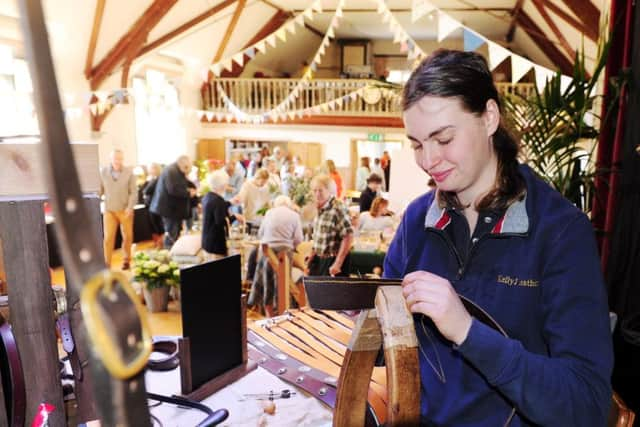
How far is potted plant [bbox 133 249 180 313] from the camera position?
4.93 m

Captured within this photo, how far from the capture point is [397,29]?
19.6ft

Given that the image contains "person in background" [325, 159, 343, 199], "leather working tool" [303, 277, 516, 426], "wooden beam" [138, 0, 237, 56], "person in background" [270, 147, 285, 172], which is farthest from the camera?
"person in background" [270, 147, 285, 172]

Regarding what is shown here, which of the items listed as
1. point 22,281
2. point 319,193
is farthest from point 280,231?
point 22,281

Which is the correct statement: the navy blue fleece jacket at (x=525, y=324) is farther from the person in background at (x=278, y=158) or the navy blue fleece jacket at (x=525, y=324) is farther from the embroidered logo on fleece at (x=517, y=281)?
the person in background at (x=278, y=158)

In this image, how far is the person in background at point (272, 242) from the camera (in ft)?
15.4

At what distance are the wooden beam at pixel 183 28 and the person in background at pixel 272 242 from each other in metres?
6.37

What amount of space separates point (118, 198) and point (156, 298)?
7.73 ft

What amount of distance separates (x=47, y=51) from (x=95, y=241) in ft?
0.30

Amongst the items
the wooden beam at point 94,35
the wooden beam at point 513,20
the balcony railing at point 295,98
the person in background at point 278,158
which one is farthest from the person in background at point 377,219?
the wooden beam at point 513,20

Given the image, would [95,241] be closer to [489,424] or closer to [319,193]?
[489,424]

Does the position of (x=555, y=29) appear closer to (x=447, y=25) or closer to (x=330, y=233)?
(x=447, y=25)

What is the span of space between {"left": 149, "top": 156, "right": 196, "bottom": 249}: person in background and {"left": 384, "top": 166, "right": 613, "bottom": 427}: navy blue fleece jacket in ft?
21.0

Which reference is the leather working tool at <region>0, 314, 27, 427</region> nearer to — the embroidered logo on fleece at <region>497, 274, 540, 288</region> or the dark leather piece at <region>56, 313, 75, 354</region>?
the dark leather piece at <region>56, 313, 75, 354</region>

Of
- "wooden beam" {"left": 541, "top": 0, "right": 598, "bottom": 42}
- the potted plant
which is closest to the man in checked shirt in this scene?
the potted plant
